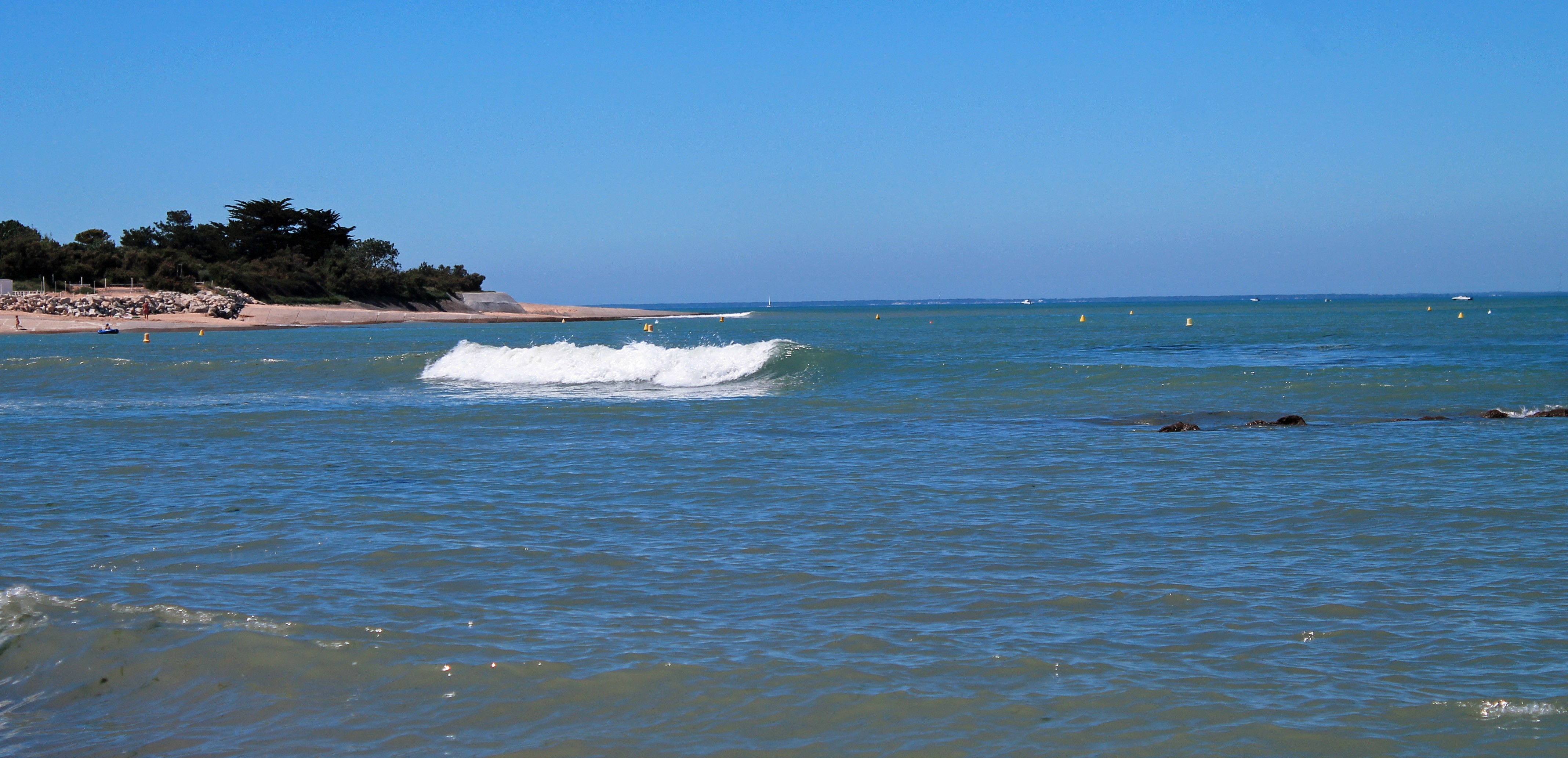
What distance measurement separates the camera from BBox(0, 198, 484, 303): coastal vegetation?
245ft

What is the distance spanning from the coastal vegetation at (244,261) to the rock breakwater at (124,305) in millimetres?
6028

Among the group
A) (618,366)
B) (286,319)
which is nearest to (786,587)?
(618,366)

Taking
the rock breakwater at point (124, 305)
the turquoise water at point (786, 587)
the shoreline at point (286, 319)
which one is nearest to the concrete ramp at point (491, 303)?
the shoreline at point (286, 319)

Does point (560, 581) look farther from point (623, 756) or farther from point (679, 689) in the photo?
point (623, 756)

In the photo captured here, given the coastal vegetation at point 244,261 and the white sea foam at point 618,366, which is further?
the coastal vegetation at point 244,261

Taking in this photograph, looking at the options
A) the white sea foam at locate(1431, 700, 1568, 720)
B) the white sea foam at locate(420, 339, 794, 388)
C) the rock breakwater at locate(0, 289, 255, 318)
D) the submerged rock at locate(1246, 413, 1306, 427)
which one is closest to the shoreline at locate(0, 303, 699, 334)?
the rock breakwater at locate(0, 289, 255, 318)

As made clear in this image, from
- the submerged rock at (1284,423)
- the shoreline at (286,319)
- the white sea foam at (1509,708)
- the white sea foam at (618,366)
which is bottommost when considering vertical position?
the white sea foam at (1509,708)

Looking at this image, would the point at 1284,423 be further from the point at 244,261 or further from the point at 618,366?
the point at 244,261

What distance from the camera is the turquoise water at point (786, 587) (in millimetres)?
4488

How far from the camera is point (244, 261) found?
3570 inches

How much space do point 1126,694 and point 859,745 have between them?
118 cm

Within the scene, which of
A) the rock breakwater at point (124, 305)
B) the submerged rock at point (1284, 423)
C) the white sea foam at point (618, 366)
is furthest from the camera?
the rock breakwater at point (124, 305)

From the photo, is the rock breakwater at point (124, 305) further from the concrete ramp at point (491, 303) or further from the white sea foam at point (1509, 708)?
the white sea foam at point (1509, 708)

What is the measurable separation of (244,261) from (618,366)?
76.5m
